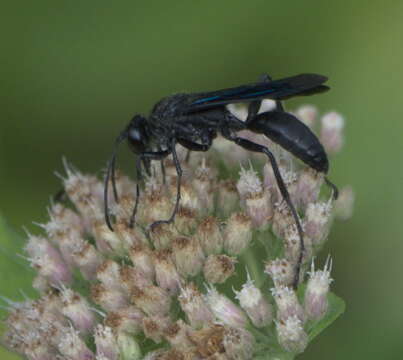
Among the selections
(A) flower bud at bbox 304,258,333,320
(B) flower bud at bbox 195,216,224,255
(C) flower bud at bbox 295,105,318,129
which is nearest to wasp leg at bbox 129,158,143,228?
(B) flower bud at bbox 195,216,224,255

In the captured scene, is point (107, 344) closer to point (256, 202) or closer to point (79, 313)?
point (79, 313)

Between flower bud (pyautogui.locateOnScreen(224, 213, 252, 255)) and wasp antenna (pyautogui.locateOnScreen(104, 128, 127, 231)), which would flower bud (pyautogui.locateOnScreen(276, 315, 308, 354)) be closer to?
flower bud (pyautogui.locateOnScreen(224, 213, 252, 255))

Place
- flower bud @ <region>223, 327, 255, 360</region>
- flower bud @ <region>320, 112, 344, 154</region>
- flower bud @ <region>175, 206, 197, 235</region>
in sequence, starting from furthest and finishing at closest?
flower bud @ <region>320, 112, 344, 154</region> < flower bud @ <region>175, 206, 197, 235</region> < flower bud @ <region>223, 327, 255, 360</region>

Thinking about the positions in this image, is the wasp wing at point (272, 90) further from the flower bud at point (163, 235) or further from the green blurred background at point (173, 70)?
the green blurred background at point (173, 70)

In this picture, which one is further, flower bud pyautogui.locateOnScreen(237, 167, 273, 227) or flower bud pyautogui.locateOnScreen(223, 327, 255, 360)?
flower bud pyautogui.locateOnScreen(237, 167, 273, 227)

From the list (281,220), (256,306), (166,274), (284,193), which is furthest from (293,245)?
(166,274)

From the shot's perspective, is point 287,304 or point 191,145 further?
point 191,145

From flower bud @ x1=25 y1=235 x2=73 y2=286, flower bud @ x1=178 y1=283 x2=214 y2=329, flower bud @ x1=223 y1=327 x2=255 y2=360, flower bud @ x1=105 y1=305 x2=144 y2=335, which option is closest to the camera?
flower bud @ x1=223 y1=327 x2=255 y2=360
